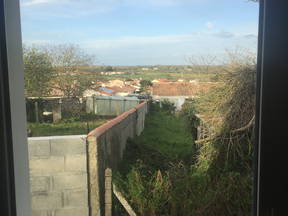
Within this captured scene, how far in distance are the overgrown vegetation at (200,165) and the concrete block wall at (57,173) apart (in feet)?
0.63

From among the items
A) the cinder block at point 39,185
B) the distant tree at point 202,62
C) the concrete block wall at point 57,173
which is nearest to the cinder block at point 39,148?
the concrete block wall at point 57,173

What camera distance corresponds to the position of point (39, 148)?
3.59 feet

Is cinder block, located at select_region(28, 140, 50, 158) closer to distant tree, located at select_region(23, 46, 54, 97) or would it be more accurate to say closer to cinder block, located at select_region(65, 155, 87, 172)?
cinder block, located at select_region(65, 155, 87, 172)

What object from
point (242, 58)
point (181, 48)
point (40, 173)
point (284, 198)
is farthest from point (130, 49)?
point (284, 198)

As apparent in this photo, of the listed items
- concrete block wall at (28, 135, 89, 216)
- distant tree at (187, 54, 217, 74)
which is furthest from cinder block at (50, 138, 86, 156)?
distant tree at (187, 54, 217, 74)

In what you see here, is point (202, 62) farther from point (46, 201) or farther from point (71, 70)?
point (46, 201)

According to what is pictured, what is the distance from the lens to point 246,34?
1.04 metres

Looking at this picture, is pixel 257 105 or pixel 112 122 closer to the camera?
pixel 257 105

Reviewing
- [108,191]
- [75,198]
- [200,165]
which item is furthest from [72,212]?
[200,165]

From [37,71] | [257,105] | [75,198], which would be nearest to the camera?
[257,105]

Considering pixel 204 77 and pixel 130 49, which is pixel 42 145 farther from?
pixel 204 77

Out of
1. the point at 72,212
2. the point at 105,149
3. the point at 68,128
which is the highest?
the point at 68,128

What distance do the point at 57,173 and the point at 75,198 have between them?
145mm

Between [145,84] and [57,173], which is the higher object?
[145,84]
